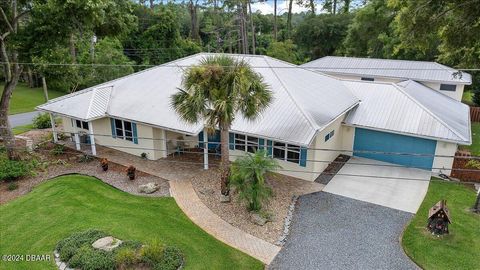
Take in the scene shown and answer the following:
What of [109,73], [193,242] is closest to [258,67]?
[193,242]

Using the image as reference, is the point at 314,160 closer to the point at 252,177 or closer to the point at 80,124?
the point at 252,177

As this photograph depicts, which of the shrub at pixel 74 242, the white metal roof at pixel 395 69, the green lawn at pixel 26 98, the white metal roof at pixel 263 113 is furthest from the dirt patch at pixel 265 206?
the green lawn at pixel 26 98

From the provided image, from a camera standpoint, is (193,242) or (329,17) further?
(329,17)

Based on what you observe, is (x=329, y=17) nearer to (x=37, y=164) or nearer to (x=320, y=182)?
(x=320, y=182)

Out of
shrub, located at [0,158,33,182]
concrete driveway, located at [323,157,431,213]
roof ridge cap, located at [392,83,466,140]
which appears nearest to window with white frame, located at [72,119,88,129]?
shrub, located at [0,158,33,182]

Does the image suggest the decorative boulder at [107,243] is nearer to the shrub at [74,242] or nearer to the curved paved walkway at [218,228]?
the shrub at [74,242]

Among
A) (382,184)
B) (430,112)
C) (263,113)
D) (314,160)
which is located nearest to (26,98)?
(263,113)

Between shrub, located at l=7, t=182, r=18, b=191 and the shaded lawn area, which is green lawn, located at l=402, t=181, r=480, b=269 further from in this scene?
Result: shrub, located at l=7, t=182, r=18, b=191
